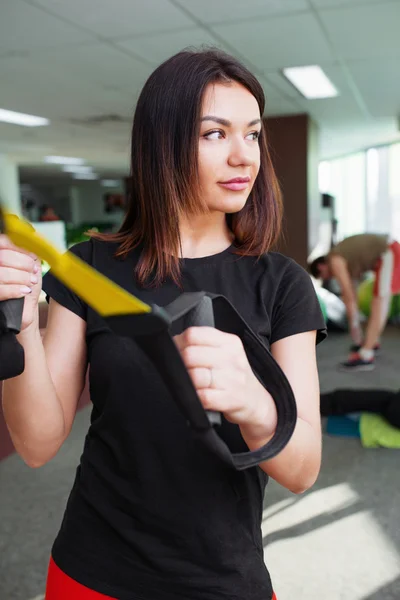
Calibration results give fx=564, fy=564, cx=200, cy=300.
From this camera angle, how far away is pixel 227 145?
771 mm

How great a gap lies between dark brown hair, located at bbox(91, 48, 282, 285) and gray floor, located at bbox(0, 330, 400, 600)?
1.60 m

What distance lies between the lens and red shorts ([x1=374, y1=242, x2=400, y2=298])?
5.03 m

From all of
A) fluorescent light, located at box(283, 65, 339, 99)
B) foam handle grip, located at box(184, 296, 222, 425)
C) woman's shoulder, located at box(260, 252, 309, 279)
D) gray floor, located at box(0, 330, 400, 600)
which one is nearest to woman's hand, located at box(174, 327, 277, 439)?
foam handle grip, located at box(184, 296, 222, 425)

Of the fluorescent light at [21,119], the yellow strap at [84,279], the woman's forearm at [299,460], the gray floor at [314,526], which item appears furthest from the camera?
the fluorescent light at [21,119]

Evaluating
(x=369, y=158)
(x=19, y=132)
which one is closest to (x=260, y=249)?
(x=19, y=132)

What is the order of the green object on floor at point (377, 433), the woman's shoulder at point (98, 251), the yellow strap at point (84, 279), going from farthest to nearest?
the green object on floor at point (377, 433)
the woman's shoulder at point (98, 251)
the yellow strap at point (84, 279)

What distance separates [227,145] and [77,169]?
47.4 feet

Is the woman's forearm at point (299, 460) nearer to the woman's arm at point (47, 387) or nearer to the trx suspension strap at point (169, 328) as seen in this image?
the trx suspension strap at point (169, 328)

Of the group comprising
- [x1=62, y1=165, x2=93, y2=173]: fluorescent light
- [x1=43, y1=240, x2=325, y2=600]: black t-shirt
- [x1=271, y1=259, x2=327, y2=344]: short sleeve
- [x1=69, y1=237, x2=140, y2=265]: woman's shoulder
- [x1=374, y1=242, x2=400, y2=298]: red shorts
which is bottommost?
[x1=374, y1=242, x2=400, y2=298]: red shorts

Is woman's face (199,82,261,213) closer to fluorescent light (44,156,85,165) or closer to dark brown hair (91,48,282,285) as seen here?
dark brown hair (91,48,282,285)

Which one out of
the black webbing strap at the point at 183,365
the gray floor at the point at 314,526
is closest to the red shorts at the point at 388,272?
the gray floor at the point at 314,526

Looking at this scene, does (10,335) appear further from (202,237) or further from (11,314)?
(202,237)

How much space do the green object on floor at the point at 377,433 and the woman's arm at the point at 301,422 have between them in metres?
2.59

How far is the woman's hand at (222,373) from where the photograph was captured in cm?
47
